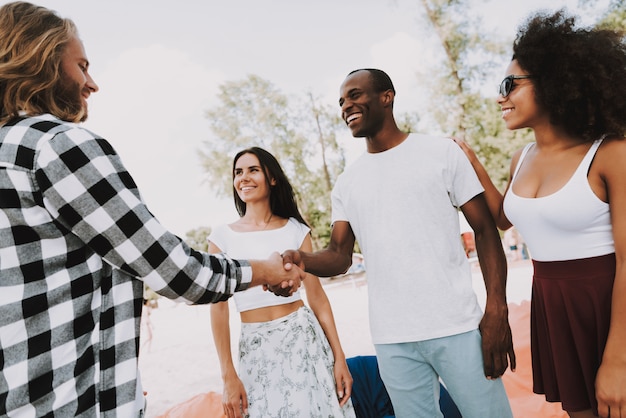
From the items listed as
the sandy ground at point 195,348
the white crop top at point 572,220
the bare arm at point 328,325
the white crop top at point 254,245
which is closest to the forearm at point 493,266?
the white crop top at point 572,220

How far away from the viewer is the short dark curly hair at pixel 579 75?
187 cm

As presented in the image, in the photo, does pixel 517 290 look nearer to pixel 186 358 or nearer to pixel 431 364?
pixel 186 358

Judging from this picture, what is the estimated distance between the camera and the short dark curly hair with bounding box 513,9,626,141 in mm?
1872

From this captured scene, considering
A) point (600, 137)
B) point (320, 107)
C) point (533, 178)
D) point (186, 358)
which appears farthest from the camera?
point (320, 107)

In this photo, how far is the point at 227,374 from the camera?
2637 millimetres

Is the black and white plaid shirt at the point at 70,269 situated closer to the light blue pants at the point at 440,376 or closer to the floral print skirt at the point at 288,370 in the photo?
the floral print skirt at the point at 288,370

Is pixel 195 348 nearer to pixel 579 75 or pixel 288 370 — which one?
pixel 288 370

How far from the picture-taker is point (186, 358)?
32.6 ft

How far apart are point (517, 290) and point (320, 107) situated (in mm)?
16192

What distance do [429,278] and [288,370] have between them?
3.23 feet

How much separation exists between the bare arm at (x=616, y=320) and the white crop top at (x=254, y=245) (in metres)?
1.71

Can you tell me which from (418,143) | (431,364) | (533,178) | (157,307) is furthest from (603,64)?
(157,307)

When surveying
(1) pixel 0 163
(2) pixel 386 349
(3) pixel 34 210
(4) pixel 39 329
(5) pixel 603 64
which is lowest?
(2) pixel 386 349

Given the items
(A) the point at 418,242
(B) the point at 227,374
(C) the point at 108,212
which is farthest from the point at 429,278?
(C) the point at 108,212
